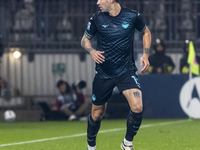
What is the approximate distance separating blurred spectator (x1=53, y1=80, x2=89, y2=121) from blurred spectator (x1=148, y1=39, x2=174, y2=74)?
1.87 meters

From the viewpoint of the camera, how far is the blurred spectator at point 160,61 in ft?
53.7

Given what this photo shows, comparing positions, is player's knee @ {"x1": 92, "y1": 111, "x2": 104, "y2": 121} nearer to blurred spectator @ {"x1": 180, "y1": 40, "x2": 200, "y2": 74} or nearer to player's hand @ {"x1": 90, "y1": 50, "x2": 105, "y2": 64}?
player's hand @ {"x1": 90, "y1": 50, "x2": 105, "y2": 64}

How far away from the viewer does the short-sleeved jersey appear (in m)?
7.89

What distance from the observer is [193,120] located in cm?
1531

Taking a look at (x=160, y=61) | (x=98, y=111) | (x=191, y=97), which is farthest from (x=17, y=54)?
(x=98, y=111)

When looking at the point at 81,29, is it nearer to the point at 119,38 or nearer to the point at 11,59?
the point at 11,59

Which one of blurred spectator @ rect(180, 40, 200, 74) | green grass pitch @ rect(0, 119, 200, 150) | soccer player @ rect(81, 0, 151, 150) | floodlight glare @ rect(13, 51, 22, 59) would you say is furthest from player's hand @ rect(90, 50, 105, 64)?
floodlight glare @ rect(13, 51, 22, 59)

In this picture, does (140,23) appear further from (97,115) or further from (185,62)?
(185,62)

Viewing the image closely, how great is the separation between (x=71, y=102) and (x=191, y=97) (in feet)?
9.99

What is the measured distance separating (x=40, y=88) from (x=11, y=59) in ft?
3.67

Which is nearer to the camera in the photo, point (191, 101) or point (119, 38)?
point (119, 38)

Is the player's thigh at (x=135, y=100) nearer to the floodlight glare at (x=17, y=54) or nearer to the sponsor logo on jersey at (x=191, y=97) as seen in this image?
the sponsor logo on jersey at (x=191, y=97)

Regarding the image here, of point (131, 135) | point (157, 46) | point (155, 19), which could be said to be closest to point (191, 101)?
point (157, 46)

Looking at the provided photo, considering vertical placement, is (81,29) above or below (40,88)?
above
